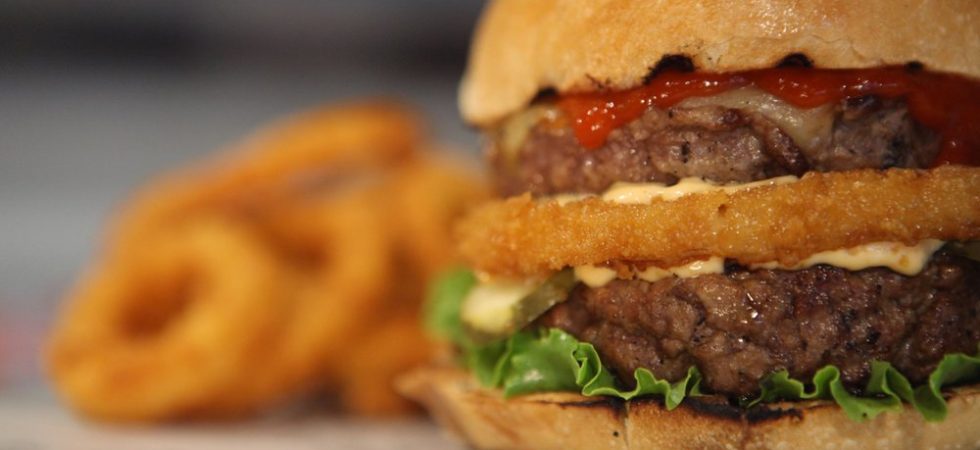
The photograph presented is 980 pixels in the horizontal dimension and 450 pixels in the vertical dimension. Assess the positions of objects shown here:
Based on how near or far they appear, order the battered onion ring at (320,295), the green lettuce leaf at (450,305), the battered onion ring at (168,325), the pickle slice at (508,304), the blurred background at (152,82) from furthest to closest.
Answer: the blurred background at (152,82), the battered onion ring at (320,295), the battered onion ring at (168,325), the green lettuce leaf at (450,305), the pickle slice at (508,304)

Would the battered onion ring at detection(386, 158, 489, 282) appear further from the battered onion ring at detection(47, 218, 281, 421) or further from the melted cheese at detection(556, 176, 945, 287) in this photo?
the melted cheese at detection(556, 176, 945, 287)

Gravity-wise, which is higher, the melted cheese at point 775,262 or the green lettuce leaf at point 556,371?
the melted cheese at point 775,262

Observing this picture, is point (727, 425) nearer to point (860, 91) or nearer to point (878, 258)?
point (878, 258)

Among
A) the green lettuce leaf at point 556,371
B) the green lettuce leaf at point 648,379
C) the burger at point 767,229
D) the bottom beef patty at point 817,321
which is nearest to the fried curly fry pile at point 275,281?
the green lettuce leaf at point 648,379

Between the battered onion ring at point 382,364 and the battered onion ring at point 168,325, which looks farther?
the battered onion ring at point 382,364

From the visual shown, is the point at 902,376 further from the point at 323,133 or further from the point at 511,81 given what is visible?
the point at 323,133

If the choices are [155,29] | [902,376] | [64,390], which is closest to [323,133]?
[64,390]

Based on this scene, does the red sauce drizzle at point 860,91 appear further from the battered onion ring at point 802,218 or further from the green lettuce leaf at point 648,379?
the green lettuce leaf at point 648,379

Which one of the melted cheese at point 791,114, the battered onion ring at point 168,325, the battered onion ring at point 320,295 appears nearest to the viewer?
the melted cheese at point 791,114
